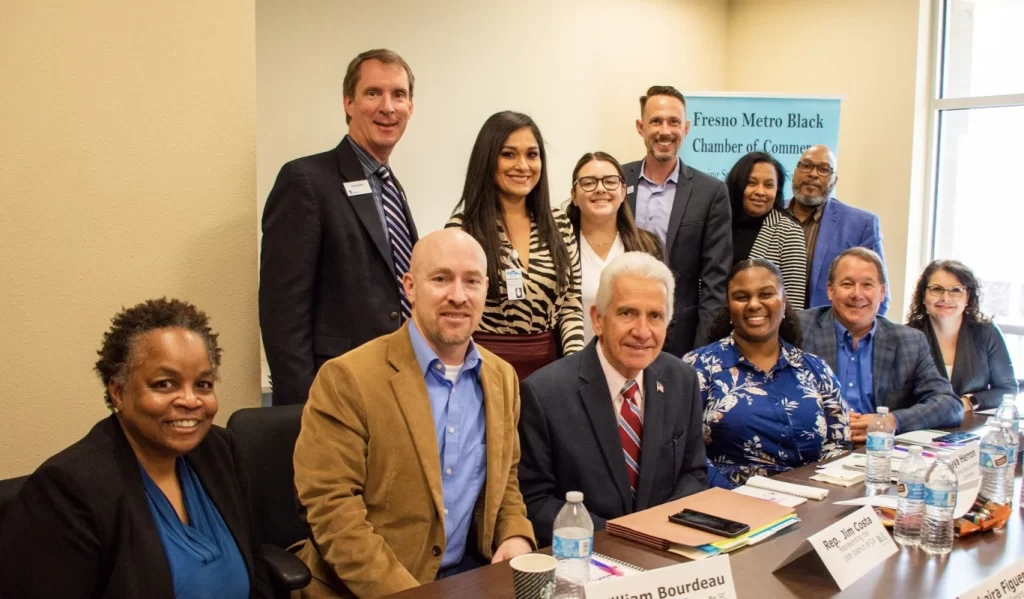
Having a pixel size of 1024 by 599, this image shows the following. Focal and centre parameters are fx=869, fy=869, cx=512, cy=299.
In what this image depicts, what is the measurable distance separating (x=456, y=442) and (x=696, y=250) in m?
2.26

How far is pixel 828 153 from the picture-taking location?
15.5 ft

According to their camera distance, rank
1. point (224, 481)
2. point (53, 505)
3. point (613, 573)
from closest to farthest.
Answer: point (53, 505), point (613, 573), point (224, 481)

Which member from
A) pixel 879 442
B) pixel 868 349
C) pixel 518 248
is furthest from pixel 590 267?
pixel 879 442

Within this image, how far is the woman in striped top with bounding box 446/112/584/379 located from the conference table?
1.24 meters

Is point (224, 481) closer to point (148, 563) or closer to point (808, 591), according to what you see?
point (148, 563)

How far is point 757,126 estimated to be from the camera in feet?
20.1

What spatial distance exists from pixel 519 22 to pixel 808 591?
4.68m

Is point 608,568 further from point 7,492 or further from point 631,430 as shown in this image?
point 7,492

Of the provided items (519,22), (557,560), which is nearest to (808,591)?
(557,560)

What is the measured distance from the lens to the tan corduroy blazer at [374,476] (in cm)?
203

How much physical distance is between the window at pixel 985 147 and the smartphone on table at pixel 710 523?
5082mm

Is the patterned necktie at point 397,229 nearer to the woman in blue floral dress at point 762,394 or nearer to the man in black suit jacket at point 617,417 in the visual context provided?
the man in black suit jacket at point 617,417

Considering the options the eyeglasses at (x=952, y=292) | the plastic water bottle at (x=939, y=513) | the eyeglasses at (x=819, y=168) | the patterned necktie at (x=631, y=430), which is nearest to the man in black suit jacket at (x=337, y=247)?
the patterned necktie at (x=631, y=430)

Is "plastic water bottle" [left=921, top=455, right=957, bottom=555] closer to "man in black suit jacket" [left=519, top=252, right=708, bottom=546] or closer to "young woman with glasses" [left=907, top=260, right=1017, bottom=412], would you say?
"man in black suit jacket" [left=519, top=252, right=708, bottom=546]
